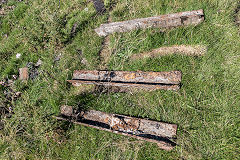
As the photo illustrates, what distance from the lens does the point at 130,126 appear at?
2.38 meters

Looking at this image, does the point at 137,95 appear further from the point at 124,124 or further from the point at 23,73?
the point at 23,73

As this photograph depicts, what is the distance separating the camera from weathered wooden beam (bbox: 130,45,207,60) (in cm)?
286

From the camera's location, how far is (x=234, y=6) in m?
3.04

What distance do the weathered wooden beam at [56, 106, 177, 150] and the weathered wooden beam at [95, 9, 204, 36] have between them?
1807mm

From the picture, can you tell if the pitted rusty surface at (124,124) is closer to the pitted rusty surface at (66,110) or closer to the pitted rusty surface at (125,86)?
the pitted rusty surface at (125,86)

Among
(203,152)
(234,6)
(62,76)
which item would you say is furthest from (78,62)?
(234,6)

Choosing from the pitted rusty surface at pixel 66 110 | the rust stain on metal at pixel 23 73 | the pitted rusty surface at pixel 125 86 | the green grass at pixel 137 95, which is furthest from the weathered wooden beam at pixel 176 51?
the rust stain on metal at pixel 23 73

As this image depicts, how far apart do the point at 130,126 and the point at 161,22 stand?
2082 millimetres

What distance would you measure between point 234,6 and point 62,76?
11.7 ft

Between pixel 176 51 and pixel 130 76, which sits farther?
pixel 176 51

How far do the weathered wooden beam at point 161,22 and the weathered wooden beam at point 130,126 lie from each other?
1.81 metres

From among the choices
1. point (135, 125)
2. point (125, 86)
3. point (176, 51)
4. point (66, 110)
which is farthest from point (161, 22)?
point (66, 110)

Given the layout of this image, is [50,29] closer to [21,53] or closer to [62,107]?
[21,53]

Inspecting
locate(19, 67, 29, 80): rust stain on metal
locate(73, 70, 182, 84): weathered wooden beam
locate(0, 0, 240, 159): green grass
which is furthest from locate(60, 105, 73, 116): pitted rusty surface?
locate(19, 67, 29, 80): rust stain on metal
